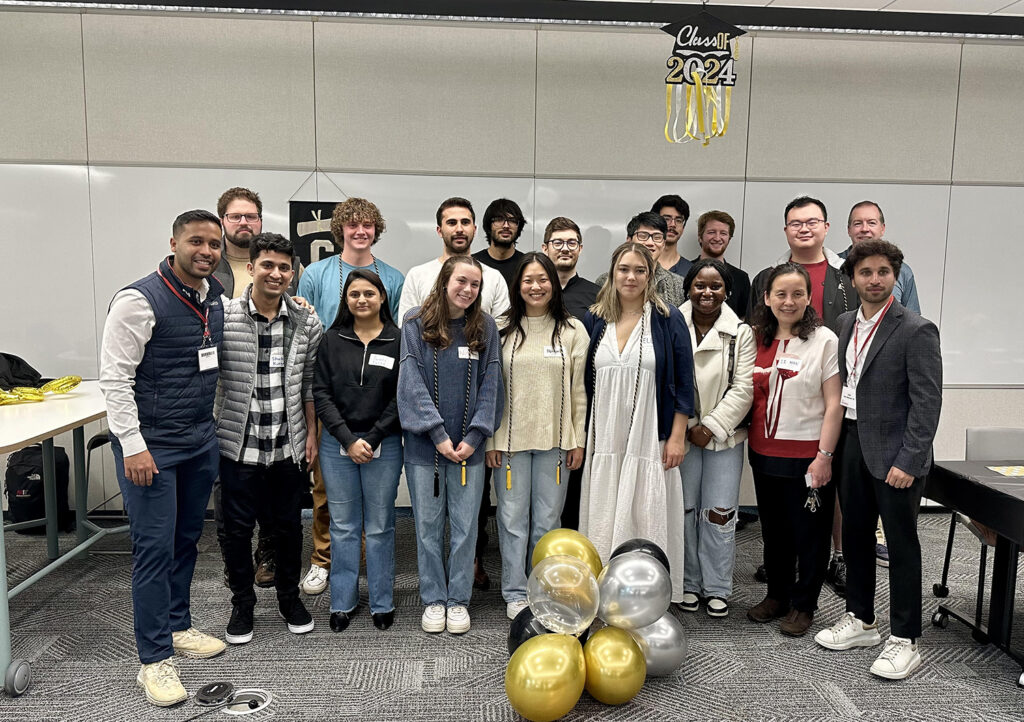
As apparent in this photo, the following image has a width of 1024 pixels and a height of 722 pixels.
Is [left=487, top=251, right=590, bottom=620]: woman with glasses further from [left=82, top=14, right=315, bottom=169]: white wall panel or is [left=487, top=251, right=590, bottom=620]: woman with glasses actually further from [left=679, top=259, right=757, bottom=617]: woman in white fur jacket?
[left=82, top=14, right=315, bottom=169]: white wall panel

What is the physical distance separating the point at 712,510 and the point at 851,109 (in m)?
3.28

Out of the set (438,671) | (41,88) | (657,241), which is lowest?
(438,671)

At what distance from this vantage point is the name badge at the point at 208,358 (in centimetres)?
244

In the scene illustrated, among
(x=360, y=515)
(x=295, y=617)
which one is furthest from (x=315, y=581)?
(x=360, y=515)

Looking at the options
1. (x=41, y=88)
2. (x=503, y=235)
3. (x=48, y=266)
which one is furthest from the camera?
(x=48, y=266)

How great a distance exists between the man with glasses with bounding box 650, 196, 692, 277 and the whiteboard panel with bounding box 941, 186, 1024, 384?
221cm

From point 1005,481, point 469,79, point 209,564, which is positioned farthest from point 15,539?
point 1005,481

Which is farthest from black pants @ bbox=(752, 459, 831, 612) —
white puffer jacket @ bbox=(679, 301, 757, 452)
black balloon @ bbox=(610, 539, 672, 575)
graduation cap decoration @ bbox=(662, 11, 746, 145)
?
graduation cap decoration @ bbox=(662, 11, 746, 145)

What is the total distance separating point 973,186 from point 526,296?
12.7ft

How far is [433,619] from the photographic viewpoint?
9.77 feet

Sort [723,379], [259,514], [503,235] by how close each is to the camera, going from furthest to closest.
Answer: [503,235]
[723,379]
[259,514]

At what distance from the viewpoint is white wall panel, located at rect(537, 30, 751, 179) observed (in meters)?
4.53

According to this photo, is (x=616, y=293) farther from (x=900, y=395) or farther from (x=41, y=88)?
(x=41, y=88)

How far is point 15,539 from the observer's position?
4.12m
